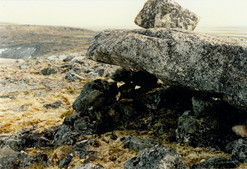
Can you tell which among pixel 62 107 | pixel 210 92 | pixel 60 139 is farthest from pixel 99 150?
pixel 62 107

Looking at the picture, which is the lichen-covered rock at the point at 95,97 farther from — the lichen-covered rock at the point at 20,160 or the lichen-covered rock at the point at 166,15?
the lichen-covered rock at the point at 166,15

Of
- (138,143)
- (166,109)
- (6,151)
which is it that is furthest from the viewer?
(166,109)

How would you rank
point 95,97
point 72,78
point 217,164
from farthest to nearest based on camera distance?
point 72,78
point 95,97
point 217,164

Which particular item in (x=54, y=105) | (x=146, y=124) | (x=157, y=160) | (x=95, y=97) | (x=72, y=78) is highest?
(x=95, y=97)

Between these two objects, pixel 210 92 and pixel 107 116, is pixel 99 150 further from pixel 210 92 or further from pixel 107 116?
pixel 210 92

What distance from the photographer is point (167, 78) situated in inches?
392

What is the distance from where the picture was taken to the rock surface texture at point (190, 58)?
8.74m

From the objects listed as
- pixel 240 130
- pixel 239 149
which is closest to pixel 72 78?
pixel 240 130

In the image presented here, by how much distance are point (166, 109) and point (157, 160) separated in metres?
5.42

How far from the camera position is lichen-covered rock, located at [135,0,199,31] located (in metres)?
12.8

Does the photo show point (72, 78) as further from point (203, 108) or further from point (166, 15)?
point (203, 108)

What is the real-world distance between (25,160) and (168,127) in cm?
728

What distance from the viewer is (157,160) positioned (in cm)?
775

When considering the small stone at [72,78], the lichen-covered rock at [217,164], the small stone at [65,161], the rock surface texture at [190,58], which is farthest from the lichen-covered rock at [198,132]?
the small stone at [72,78]
